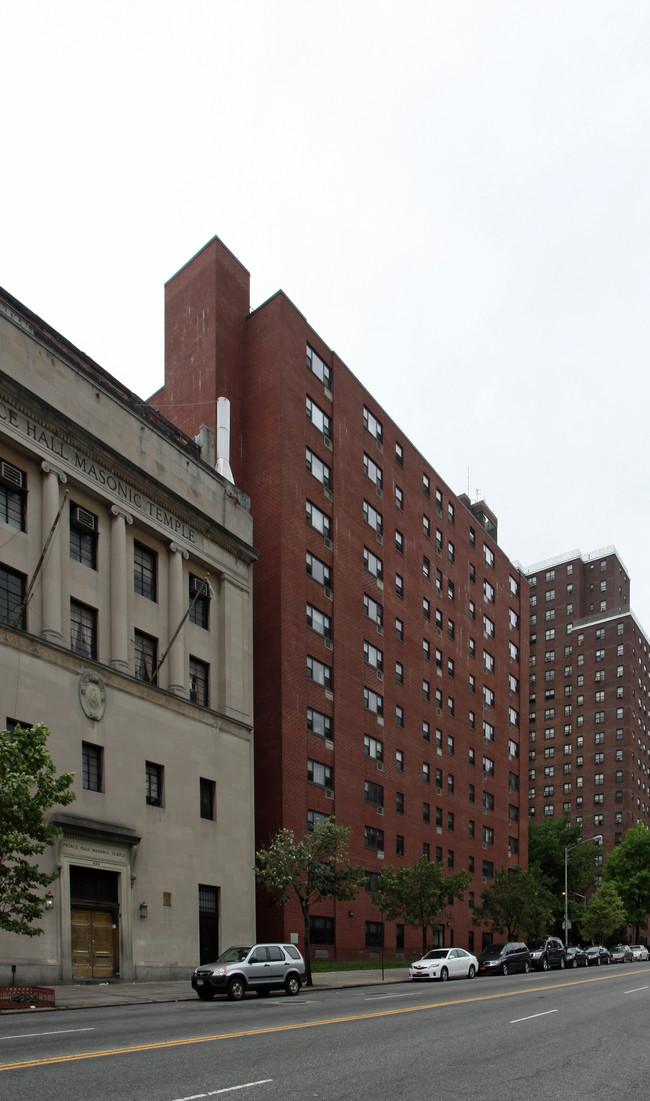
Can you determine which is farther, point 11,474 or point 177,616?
point 177,616

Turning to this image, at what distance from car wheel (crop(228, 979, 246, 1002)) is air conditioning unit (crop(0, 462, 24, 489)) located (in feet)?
53.9

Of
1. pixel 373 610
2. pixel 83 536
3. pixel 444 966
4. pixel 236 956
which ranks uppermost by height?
pixel 83 536

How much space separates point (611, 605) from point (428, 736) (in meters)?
82.7

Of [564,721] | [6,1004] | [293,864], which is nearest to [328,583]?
[293,864]

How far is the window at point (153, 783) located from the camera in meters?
36.2

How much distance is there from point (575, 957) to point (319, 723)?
23804 mm

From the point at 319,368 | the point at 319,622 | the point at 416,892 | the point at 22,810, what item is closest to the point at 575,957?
the point at 416,892

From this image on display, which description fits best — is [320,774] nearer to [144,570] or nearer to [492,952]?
[492,952]

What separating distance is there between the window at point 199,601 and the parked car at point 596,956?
1479 inches

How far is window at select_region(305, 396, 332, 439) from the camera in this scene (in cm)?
5256

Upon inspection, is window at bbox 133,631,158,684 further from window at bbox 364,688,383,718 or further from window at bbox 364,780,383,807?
window at bbox 364,780,383,807

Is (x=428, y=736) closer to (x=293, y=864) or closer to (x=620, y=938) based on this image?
(x=293, y=864)

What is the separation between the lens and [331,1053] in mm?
13719

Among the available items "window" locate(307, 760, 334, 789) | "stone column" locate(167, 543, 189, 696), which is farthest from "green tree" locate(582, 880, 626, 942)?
"stone column" locate(167, 543, 189, 696)
